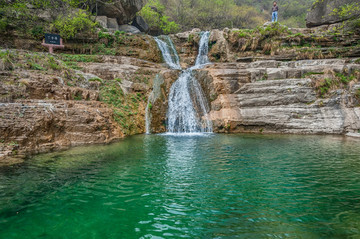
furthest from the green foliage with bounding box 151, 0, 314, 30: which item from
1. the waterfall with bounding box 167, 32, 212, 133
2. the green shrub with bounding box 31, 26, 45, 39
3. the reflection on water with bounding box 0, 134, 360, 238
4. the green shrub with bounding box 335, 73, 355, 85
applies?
the reflection on water with bounding box 0, 134, 360, 238

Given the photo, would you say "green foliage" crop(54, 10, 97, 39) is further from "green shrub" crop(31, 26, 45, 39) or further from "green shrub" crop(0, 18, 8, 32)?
"green shrub" crop(0, 18, 8, 32)

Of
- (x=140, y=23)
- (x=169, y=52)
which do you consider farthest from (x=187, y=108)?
(x=140, y=23)

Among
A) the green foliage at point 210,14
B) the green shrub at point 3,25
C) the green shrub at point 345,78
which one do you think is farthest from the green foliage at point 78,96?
the green foliage at point 210,14

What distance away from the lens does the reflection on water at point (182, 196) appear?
3482 mm

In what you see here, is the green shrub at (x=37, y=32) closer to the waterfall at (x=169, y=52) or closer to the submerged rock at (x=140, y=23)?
the waterfall at (x=169, y=52)

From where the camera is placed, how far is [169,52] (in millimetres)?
24516

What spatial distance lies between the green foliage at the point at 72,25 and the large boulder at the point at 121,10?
27.7ft

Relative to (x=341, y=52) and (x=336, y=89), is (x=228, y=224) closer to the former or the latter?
(x=336, y=89)

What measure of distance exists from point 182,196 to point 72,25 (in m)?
21.4

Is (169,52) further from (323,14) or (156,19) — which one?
(323,14)

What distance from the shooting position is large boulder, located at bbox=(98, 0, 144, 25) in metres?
29.2

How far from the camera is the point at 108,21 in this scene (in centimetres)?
3034

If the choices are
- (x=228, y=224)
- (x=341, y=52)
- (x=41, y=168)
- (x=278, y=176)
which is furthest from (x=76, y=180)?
(x=341, y=52)

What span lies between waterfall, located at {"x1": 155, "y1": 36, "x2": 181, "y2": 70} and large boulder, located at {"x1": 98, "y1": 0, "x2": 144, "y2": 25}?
31.8 ft
